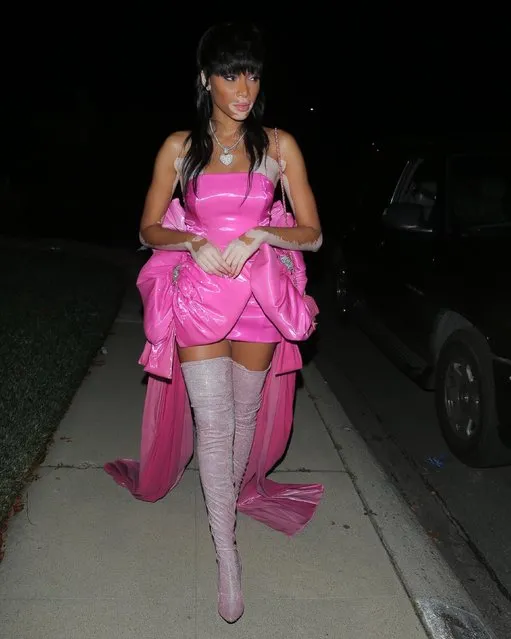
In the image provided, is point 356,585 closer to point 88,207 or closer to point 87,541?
point 87,541

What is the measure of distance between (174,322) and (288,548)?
3.89 feet

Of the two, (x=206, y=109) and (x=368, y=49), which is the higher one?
(x=368, y=49)

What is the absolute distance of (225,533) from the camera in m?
2.82

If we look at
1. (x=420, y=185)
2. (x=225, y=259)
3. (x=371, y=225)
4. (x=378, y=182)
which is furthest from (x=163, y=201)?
(x=378, y=182)

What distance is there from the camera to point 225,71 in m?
2.71

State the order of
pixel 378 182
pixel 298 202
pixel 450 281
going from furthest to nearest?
1. pixel 378 182
2. pixel 450 281
3. pixel 298 202

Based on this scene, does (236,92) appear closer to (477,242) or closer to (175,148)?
(175,148)

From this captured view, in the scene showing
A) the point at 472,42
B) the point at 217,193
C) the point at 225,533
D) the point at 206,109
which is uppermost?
the point at 472,42

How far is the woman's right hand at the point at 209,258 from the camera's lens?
2.66 meters

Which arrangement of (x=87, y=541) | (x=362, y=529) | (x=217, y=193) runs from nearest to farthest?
1. (x=217, y=193)
2. (x=87, y=541)
3. (x=362, y=529)

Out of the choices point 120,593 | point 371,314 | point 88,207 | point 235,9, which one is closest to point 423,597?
point 120,593

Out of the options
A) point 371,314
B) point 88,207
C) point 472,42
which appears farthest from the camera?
point 88,207

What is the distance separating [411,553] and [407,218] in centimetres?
249

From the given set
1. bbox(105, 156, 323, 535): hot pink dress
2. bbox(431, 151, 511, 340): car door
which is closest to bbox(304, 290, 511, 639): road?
bbox(105, 156, 323, 535): hot pink dress
